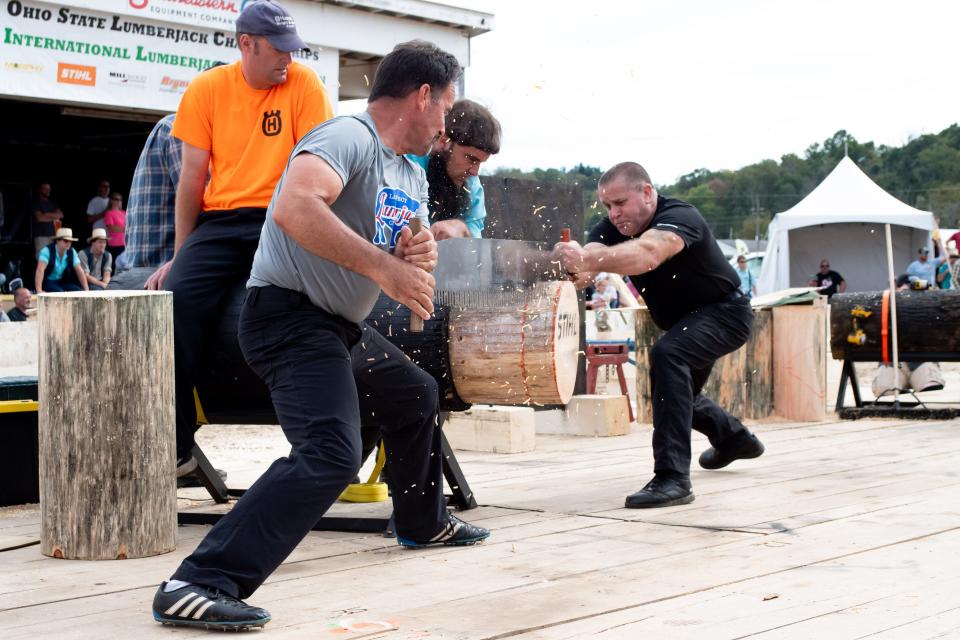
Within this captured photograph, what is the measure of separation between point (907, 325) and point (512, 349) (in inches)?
220

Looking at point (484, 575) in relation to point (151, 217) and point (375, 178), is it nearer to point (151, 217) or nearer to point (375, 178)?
point (375, 178)

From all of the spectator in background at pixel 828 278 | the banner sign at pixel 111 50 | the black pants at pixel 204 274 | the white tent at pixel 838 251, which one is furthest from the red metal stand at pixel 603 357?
the spectator in background at pixel 828 278

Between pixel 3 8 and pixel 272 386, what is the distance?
11.6 meters

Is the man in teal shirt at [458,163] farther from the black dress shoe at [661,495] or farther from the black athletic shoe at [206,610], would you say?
the black athletic shoe at [206,610]

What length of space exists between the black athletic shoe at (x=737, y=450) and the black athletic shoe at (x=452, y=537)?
221 cm

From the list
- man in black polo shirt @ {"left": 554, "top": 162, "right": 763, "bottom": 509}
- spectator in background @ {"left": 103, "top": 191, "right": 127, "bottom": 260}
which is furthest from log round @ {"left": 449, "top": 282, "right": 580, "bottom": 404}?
spectator in background @ {"left": 103, "top": 191, "right": 127, "bottom": 260}

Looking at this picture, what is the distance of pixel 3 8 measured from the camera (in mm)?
13281

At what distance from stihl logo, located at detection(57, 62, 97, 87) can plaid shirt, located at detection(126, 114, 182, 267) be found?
967cm

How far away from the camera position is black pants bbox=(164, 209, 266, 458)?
4.44 m

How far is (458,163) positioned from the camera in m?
4.73

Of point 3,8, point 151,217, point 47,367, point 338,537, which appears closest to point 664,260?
point 338,537

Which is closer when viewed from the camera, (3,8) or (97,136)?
(3,8)

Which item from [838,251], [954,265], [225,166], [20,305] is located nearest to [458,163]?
[225,166]

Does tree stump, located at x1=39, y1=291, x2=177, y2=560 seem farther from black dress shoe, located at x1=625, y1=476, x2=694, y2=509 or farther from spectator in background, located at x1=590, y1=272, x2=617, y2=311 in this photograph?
spectator in background, located at x1=590, y1=272, x2=617, y2=311
